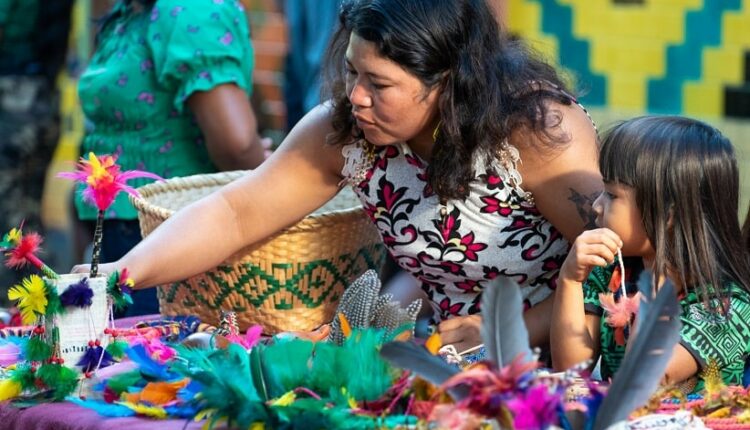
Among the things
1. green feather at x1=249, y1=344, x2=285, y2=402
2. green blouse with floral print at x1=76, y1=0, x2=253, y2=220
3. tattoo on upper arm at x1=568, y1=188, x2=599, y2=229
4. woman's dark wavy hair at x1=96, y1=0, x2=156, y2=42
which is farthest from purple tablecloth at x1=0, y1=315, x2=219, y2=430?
woman's dark wavy hair at x1=96, y1=0, x2=156, y2=42

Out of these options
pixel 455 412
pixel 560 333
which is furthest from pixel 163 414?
pixel 560 333

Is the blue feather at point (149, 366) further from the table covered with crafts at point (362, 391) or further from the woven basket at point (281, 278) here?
the woven basket at point (281, 278)

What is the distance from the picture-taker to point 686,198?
1.95m

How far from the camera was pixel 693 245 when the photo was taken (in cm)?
195

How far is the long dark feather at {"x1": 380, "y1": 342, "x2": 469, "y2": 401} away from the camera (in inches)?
61.6

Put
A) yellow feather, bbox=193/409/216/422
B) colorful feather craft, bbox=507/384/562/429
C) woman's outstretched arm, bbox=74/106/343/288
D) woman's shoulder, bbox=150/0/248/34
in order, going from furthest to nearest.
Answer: woman's shoulder, bbox=150/0/248/34 → woman's outstretched arm, bbox=74/106/343/288 → yellow feather, bbox=193/409/216/422 → colorful feather craft, bbox=507/384/562/429

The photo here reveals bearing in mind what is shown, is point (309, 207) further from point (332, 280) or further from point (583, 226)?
point (583, 226)

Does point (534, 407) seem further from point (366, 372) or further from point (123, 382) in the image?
point (123, 382)

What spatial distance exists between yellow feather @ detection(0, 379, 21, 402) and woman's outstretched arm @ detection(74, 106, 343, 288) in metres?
0.50

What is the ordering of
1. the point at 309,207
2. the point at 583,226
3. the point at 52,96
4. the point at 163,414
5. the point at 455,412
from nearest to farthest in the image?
1. the point at 455,412
2. the point at 163,414
3. the point at 583,226
4. the point at 309,207
5. the point at 52,96

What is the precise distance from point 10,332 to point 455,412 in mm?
1149

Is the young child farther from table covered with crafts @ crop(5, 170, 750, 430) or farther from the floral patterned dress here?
the floral patterned dress

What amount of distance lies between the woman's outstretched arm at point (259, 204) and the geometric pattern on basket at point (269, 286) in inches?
2.4

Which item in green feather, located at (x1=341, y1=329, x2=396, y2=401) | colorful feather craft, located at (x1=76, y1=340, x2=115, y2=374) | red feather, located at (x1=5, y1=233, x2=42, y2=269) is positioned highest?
red feather, located at (x1=5, y1=233, x2=42, y2=269)
